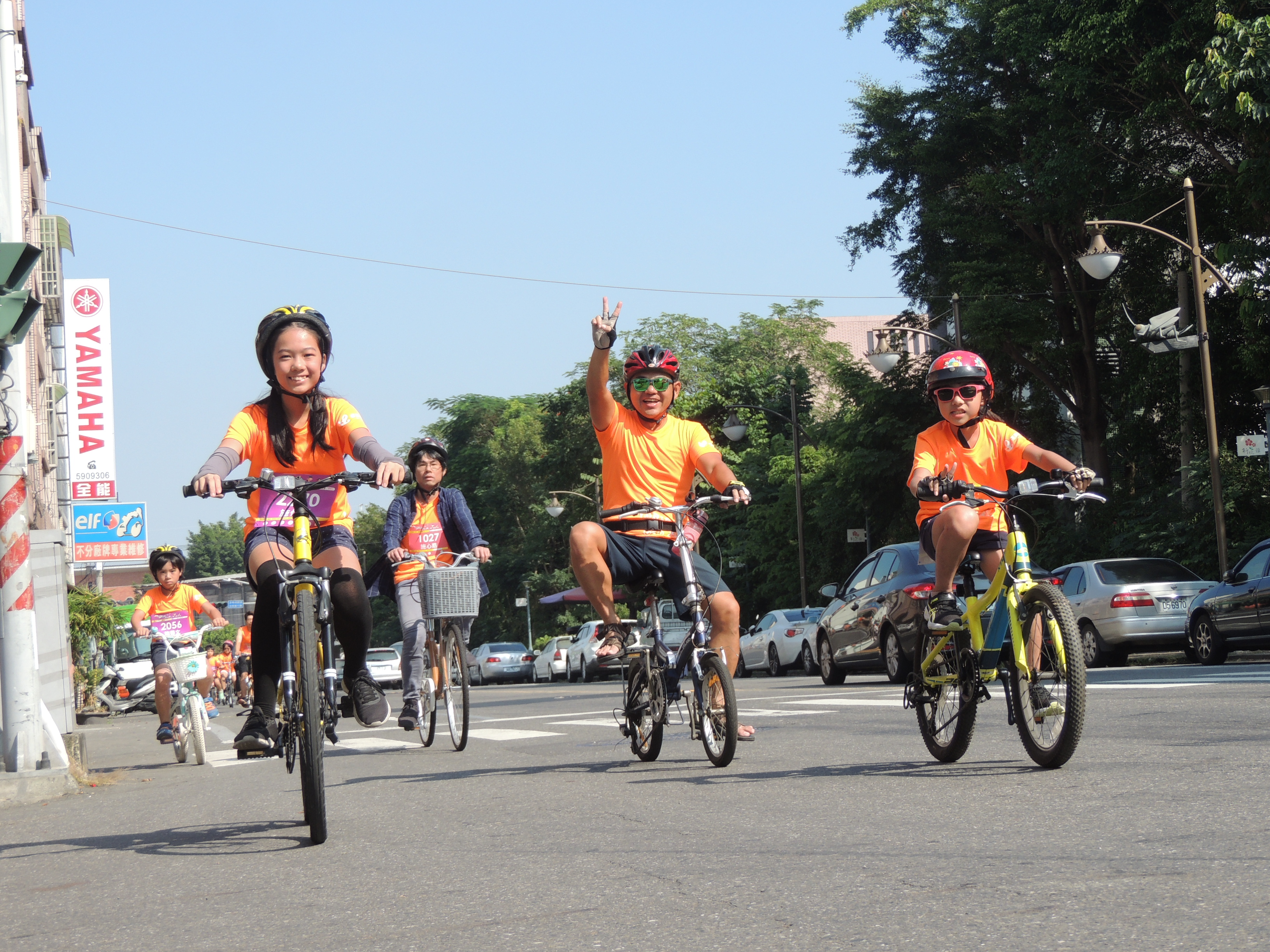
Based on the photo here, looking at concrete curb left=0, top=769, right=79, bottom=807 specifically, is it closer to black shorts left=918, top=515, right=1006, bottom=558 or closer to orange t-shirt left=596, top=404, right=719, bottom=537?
orange t-shirt left=596, top=404, right=719, bottom=537

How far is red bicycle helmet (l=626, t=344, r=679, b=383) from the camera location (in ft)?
27.9

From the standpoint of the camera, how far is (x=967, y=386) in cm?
746

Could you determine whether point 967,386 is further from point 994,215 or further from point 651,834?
point 994,215

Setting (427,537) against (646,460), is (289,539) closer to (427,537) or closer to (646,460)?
(646,460)

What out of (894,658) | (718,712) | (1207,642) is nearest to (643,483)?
(718,712)

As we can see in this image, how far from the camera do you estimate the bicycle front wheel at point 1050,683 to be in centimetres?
657

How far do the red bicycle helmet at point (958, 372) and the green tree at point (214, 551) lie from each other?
171 meters

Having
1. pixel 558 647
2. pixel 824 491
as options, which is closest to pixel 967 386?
pixel 824 491

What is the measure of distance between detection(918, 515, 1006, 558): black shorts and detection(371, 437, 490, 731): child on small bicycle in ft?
13.8

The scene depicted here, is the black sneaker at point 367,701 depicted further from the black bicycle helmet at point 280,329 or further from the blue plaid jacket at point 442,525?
the blue plaid jacket at point 442,525

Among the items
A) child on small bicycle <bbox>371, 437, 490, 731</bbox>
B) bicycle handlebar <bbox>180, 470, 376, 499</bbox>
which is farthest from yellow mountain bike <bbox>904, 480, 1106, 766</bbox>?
child on small bicycle <bbox>371, 437, 490, 731</bbox>

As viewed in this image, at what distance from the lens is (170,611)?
13.6m

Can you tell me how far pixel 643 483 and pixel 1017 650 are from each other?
2355 millimetres

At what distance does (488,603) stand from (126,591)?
5379 centimetres
